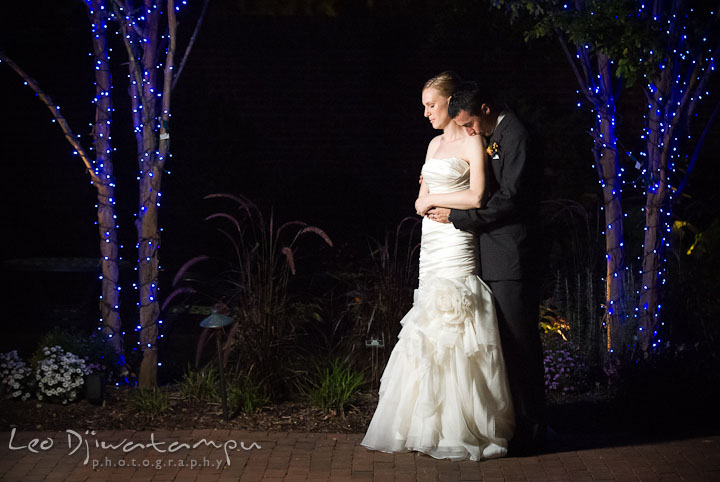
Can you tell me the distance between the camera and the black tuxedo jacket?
17.5 feet

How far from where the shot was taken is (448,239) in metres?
5.50

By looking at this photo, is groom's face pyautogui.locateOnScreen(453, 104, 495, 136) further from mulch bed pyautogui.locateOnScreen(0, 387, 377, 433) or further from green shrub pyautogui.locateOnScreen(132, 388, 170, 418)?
green shrub pyautogui.locateOnScreen(132, 388, 170, 418)

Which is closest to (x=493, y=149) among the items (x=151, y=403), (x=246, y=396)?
(x=246, y=396)

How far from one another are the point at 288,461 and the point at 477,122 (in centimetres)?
223

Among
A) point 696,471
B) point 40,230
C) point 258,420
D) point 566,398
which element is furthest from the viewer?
point 40,230

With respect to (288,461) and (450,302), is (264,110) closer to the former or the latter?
(450,302)

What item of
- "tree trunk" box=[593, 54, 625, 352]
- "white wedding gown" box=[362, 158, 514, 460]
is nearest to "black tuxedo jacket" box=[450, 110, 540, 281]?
"white wedding gown" box=[362, 158, 514, 460]

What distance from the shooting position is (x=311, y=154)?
1318 centimetres

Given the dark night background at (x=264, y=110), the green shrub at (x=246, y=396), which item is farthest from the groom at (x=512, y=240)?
the dark night background at (x=264, y=110)

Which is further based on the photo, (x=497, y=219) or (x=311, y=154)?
(x=311, y=154)

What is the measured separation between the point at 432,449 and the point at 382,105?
27.8 ft

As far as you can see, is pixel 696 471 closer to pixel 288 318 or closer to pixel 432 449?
pixel 432 449

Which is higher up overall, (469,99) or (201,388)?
(469,99)

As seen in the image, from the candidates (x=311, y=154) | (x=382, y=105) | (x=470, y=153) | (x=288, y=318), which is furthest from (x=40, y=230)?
(x=470, y=153)
